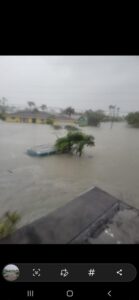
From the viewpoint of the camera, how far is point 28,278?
1.61 feet

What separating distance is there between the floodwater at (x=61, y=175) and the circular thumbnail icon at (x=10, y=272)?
1.83 metres

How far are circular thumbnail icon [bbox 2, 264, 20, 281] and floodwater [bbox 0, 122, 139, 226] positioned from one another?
1.83 m

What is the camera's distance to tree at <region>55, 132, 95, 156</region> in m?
5.44

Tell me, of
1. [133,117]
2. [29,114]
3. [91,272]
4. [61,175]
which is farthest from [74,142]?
[29,114]

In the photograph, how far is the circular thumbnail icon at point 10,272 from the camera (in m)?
0.50

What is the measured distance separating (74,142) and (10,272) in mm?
5158

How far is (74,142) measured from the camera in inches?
221

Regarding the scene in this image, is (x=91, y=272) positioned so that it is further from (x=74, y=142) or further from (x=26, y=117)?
(x=26, y=117)
